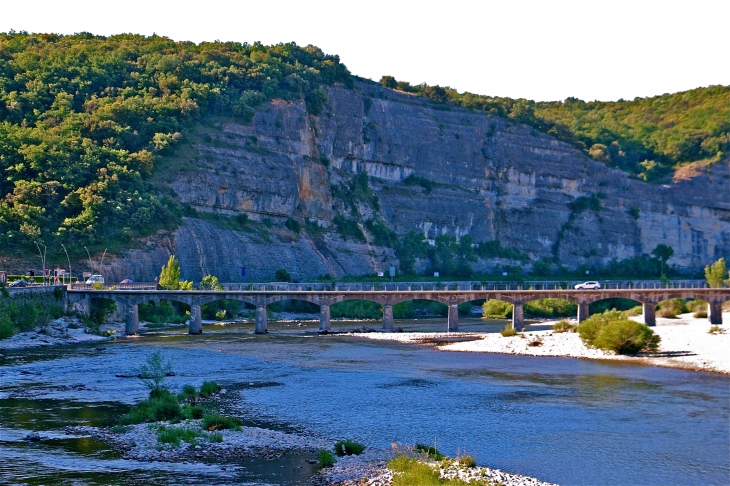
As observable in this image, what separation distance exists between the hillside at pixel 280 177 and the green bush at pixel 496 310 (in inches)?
1125

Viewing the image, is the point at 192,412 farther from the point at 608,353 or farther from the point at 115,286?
the point at 115,286

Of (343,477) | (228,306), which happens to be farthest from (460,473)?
(228,306)

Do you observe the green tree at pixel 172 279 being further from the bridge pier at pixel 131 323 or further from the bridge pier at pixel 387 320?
the bridge pier at pixel 387 320

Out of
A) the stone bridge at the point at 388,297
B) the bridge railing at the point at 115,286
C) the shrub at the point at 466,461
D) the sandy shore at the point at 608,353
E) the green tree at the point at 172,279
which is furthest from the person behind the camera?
the green tree at the point at 172,279

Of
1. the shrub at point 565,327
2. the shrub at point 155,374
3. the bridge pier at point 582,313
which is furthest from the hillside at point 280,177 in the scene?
the shrub at point 155,374

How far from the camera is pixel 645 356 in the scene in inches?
2584

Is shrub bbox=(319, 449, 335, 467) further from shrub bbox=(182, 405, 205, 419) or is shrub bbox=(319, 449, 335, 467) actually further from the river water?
shrub bbox=(182, 405, 205, 419)

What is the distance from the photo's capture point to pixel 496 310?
118 metres

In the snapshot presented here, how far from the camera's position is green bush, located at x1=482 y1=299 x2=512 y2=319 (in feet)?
384

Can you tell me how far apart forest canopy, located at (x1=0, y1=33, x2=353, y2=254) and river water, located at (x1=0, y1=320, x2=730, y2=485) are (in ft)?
159

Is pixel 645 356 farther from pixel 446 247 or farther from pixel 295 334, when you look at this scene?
pixel 446 247

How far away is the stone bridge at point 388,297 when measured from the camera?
9025cm

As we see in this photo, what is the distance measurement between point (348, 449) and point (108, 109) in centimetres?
11965

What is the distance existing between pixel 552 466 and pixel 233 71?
141m
